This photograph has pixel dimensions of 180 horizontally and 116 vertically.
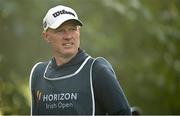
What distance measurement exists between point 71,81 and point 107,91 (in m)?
0.20

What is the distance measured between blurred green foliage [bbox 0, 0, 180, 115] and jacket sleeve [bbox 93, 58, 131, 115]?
1716mm

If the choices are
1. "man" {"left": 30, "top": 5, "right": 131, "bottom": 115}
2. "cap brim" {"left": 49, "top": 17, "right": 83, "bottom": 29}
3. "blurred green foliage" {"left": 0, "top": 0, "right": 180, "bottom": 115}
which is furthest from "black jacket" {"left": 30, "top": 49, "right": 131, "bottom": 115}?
"blurred green foliage" {"left": 0, "top": 0, "right": 180, "bottom": 115}

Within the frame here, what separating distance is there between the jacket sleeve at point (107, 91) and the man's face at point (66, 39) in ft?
0.57

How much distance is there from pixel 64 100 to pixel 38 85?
262 millimetres

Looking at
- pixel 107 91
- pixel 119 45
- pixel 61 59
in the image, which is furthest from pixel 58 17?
pixel 119 45

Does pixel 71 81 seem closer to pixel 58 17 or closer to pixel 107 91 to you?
pixel 107 91

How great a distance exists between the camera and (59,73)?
366 cm

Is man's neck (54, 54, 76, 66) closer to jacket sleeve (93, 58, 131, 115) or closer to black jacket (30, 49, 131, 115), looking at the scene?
black jacket (30, 49, 131, 115)

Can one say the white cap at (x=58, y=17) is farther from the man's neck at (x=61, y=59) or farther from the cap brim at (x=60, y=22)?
the man's neck at (x=61, y=59)

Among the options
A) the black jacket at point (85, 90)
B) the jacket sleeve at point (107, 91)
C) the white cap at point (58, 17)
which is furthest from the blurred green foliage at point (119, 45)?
the jacket sleeve at point (107, 91)

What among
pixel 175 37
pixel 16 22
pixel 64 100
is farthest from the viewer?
pixel 175 37

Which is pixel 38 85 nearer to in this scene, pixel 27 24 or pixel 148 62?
pixel 27 24

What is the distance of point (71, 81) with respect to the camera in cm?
358

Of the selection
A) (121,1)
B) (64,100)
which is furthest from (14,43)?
(64,100)
